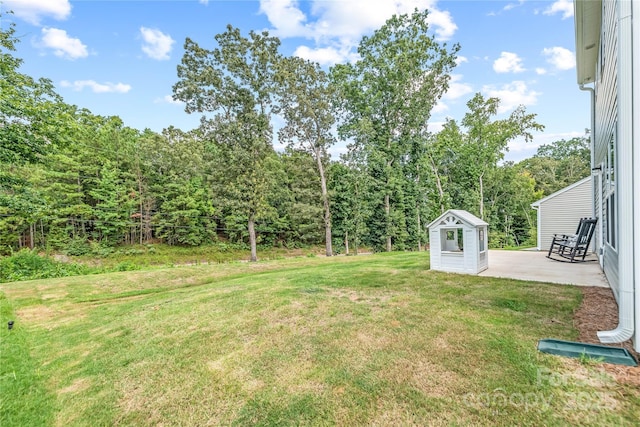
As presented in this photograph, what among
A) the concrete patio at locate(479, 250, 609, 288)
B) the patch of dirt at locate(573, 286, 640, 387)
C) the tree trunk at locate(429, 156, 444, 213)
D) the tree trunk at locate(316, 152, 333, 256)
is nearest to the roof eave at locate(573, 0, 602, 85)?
the concrete patio at locate(479, 250, 609, 288)

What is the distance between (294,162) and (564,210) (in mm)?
15029

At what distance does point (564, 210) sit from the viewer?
33.7ft

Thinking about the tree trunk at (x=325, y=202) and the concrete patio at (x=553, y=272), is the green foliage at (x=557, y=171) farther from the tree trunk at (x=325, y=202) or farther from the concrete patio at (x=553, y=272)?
the concrete patio at (x=553, y=272)

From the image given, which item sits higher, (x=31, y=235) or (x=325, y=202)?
(x=325, y=202)

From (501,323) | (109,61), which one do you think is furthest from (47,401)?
(109,61)

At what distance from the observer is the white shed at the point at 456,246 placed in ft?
19.7

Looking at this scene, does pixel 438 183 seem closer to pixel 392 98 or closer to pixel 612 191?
pixel 392 98

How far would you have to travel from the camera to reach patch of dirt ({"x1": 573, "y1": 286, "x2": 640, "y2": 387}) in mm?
2145

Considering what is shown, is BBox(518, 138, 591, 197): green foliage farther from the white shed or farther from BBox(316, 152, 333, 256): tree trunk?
the white shed

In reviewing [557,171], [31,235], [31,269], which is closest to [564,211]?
[31,269]

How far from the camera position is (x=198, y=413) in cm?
208

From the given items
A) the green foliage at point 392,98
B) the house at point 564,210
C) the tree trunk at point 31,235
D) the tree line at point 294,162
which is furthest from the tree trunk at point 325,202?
the tree trunk at point 31,235

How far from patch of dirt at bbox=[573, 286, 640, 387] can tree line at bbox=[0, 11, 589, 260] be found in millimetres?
13047

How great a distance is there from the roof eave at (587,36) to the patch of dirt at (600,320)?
16.5 ft
